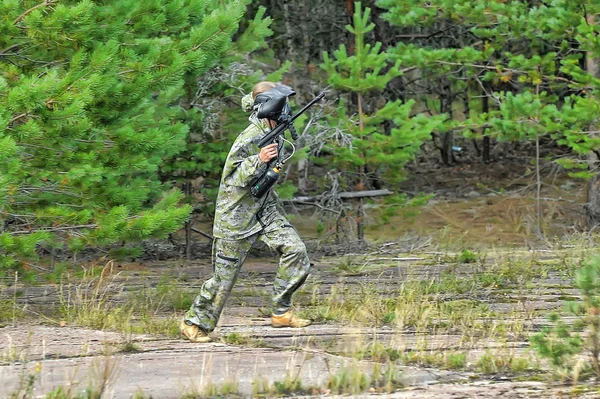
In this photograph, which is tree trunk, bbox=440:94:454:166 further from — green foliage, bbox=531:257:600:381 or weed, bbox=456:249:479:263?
green foliage, bbox=531:257:600:381

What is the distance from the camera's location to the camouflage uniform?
8344 mm

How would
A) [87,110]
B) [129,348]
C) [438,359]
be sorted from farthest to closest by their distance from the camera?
[87,110], [129,348], [438,359]

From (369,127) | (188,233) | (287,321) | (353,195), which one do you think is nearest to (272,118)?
(287,321)

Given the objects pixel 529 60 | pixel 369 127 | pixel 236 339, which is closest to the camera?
pixel 236 339

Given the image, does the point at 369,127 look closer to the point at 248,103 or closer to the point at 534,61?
the point at 534,61

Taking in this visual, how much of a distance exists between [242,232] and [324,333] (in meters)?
1.12

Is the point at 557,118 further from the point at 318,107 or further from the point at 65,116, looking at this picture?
the point at 65,116

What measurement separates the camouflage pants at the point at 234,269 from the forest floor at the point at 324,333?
27cm

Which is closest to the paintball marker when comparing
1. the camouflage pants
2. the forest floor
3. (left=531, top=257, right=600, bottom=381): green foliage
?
the camouflage pants

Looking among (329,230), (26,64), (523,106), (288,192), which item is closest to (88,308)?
(26,64)

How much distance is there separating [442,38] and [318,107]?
761 cm

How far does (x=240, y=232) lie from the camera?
8.46m

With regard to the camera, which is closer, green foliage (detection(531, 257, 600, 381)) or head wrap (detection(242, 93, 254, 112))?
green foliage (detection(531, 257, 600, 381))

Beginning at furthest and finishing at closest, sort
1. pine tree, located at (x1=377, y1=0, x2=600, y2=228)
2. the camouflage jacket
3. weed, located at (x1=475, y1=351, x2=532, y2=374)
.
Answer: pine tree, located at (x1=377, y1=0, x2=600, y2=228) → the camouflage jacket → weed, located at (x1=475, y1=351, x2=532, y2=374)
